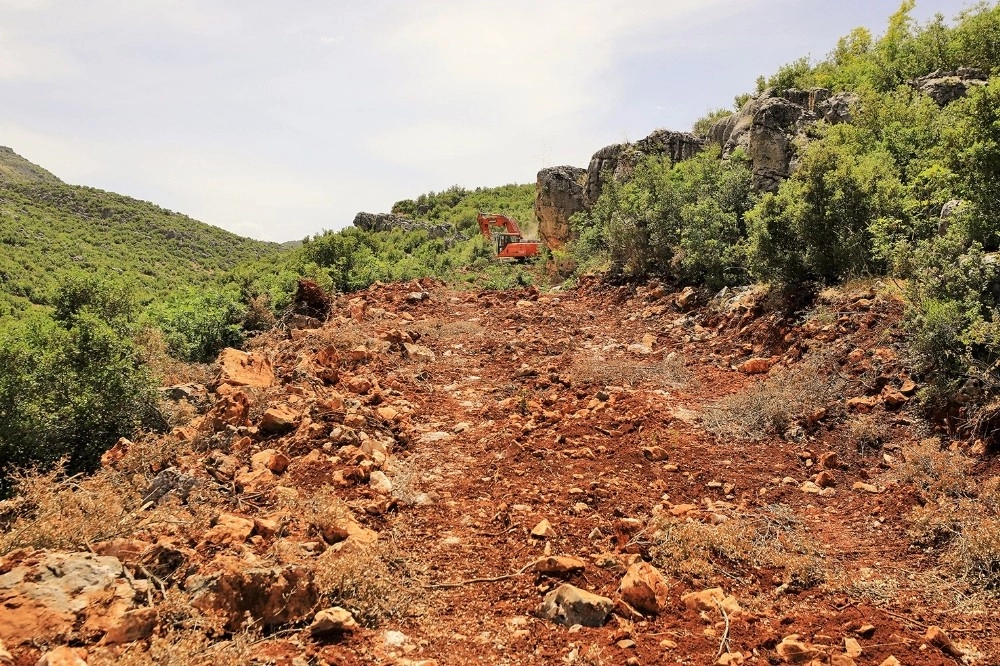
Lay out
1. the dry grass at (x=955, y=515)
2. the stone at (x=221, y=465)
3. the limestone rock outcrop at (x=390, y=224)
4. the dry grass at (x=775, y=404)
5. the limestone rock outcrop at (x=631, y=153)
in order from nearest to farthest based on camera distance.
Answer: the dry grass at (x=955, y=515), the stone at (x=221, y=465), the dry grass at (x=775, y=404), the limestone rock outcrop at (x=631, y=153), the limestone rock outcrop at (x=390, y=224)

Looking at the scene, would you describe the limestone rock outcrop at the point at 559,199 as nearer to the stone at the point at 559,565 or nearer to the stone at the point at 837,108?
the stone at the point at 837,108

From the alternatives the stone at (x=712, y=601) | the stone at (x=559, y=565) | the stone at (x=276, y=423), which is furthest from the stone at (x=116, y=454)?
the stone at (x=712, y=601)

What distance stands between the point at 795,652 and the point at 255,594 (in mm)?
2543

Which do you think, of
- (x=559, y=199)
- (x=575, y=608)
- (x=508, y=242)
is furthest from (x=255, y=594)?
(x=508, y=242)

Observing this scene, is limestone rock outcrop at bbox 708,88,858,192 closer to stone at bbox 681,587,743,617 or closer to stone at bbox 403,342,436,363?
stone at bbox 403,342,436,363

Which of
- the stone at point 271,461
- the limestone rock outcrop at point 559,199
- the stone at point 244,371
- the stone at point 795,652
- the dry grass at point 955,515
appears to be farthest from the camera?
the limestone rock outcrop at point 559,199

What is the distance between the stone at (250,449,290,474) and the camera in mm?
4914

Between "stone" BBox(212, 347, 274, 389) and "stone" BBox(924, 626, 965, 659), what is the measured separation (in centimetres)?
635

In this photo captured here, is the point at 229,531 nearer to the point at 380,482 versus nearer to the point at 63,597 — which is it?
the point at 63,597

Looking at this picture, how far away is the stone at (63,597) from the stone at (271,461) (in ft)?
6.37

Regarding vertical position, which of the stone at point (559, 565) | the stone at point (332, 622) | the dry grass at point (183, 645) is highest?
the dry grass at point (183, 645)

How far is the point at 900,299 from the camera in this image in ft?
21.7

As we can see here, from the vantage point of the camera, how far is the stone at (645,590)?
316 centimetres

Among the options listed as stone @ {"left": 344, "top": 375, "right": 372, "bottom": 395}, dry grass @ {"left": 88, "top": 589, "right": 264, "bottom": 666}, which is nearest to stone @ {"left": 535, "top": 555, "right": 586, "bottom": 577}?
dry grass @ {"left": 88, "top": 589, "right": 264, "bottom": 666}
